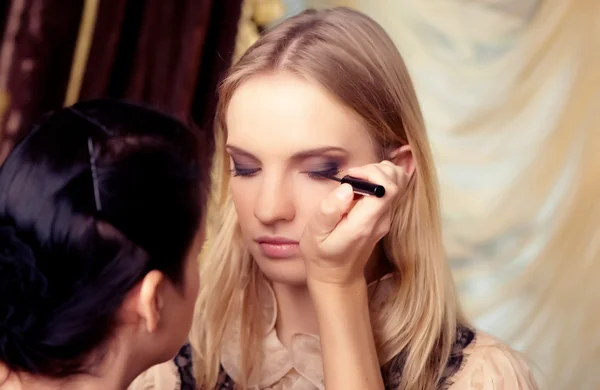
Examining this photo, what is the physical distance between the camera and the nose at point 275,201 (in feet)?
2.90

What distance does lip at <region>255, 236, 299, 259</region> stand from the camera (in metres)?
0.90

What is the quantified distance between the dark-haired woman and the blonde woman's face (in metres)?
0.15

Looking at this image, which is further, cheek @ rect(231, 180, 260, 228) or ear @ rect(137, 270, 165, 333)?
cheek @ rect(231, 180, 260, 228)

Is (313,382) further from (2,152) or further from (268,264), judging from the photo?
(2,152)

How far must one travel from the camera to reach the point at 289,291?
1.00 meters

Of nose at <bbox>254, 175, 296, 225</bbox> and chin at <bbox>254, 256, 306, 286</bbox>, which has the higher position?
nose at <bbox>254, 175, 296, 225</bbox>

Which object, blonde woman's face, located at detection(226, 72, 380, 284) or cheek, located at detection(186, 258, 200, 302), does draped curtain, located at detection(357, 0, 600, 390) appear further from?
cheek, located at detection(186, 258, 200, 302)

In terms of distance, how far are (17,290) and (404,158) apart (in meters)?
0.47

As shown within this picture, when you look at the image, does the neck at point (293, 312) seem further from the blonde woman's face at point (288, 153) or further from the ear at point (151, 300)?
the ear at point (151, 300)

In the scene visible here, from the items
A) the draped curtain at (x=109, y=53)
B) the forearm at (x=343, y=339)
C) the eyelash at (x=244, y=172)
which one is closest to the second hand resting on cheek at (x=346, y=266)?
the forearm at (x=343, y=339)

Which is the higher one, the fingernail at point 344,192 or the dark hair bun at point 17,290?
the fingernail at point 344,192

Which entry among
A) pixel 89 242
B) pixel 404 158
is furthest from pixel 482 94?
pixel 89 242

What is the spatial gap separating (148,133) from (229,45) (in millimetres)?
829

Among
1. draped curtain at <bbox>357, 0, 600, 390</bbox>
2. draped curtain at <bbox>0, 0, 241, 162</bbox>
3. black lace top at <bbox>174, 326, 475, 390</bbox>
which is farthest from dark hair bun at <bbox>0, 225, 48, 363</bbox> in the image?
draped curtain at <bbox>357, 0, 600, 390</bbox>
